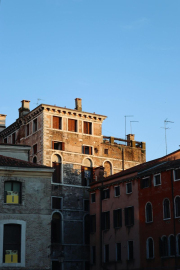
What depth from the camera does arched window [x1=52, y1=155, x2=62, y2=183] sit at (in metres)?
56.1

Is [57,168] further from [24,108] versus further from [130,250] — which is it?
[130,250]

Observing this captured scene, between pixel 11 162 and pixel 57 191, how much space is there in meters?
24.8

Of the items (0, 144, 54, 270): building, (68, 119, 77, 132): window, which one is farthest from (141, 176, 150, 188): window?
(0, 144, 54, 270): building

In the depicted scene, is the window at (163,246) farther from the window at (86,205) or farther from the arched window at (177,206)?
the window at (86,205)

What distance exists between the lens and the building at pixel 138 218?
43062 millimetres

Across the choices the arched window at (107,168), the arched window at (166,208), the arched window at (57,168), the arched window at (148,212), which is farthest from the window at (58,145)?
the arched window at (166,208)

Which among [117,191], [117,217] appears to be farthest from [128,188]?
[117,217]

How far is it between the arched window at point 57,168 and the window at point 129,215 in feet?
33.8

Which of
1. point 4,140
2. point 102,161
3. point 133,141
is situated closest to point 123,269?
point 102,161

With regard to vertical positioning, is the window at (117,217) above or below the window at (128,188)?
below

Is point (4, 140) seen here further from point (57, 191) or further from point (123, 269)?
point (123, 269)

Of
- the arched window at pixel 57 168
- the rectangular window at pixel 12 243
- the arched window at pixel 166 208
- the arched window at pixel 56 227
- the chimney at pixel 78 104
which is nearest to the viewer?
the rectangular window at pixel 12 243

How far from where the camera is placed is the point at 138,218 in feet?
153

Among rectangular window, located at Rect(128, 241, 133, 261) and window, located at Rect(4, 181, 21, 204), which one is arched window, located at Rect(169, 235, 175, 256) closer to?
rectangular window, located at Rect(128, 241, 133, 261)
